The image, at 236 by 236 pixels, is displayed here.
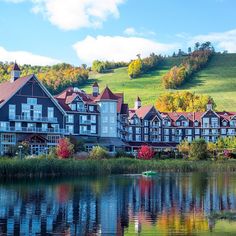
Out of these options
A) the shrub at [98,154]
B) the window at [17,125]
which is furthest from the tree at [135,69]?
the shrub at [98,154]

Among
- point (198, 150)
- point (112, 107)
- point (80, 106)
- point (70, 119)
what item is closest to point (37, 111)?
point (70, 119)

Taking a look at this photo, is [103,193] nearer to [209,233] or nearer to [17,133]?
[209,233]

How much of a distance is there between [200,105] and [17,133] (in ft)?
235

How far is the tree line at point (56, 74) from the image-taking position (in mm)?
163375

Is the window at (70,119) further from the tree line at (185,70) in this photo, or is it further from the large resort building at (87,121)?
the tree line at (185,70)

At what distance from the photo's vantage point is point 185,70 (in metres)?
176

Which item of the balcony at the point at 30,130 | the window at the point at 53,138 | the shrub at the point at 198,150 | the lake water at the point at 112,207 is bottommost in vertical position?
the lake water at the point at 112,207

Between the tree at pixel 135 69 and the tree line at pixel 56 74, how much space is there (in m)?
14.7

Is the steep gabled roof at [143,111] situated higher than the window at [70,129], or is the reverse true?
the steep gabled roof at [143,111]

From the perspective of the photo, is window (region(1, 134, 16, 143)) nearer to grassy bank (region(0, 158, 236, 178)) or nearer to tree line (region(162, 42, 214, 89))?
grassy bank (region(0, 158, 236, 178))

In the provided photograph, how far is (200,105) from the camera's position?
152 metres

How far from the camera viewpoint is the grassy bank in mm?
59328

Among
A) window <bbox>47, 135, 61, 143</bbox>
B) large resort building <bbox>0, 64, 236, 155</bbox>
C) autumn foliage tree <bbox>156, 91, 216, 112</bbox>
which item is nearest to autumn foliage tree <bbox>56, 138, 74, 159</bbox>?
large resort building <bbox>0, 64, 236, 155</bbox>

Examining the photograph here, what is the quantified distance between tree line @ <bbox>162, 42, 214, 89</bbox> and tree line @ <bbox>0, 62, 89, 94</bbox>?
87.1 ft
